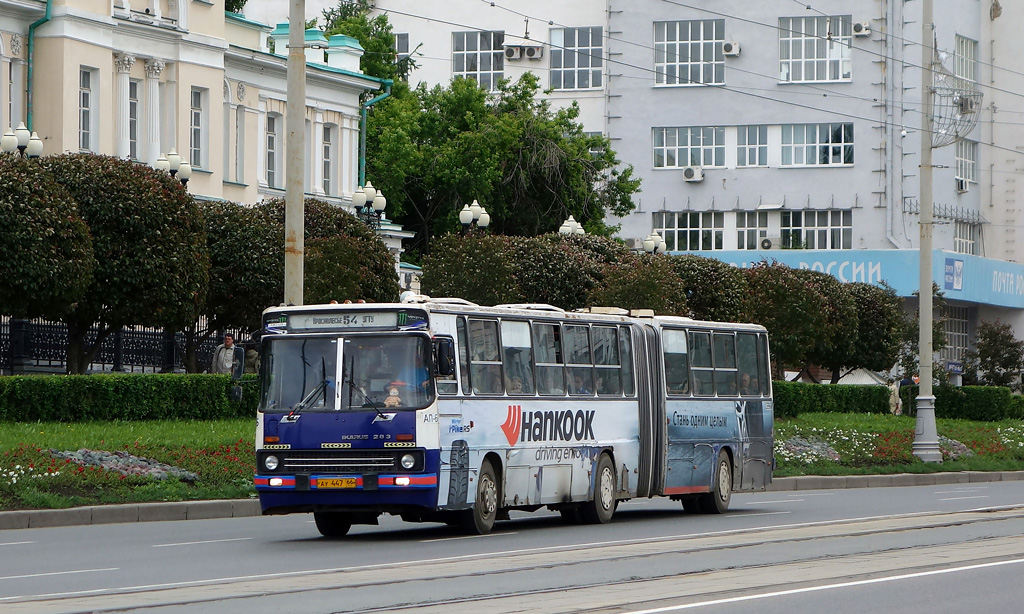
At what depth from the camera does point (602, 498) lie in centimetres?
2275

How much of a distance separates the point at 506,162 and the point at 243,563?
51465 millimetres

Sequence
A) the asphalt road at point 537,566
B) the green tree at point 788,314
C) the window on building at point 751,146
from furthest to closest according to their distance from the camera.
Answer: the window on building at point 751,146
the green tree at point 788,314
the asphalt road at point 537,566

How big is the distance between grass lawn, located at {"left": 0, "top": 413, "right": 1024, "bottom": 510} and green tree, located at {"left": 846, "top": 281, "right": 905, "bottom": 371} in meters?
19.0

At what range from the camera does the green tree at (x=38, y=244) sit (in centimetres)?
3158

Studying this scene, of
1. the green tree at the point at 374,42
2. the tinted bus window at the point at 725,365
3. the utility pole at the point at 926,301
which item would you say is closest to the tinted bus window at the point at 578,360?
the tinted bus window at the point at 725,365

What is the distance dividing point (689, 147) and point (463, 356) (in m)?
56.9

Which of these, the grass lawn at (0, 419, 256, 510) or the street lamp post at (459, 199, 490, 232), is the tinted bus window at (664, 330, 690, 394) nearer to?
the grass lawn at (0, 419, 256, 510)

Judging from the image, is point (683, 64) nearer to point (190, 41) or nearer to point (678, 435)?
point (190, 41)

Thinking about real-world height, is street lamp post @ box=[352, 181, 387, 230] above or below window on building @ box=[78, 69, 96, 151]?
below

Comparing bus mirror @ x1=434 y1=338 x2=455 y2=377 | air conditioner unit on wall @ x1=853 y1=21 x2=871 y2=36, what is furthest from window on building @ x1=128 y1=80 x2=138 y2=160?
air conditioner unit on wall @ x1=853 y1=21 x2=871 y2=36

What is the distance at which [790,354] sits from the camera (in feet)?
166

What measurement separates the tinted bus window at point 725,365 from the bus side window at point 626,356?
2517mm

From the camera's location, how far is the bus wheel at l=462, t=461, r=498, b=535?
65.6ft

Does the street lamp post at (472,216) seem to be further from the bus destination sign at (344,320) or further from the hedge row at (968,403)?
the bus destination sign at (344,320)
